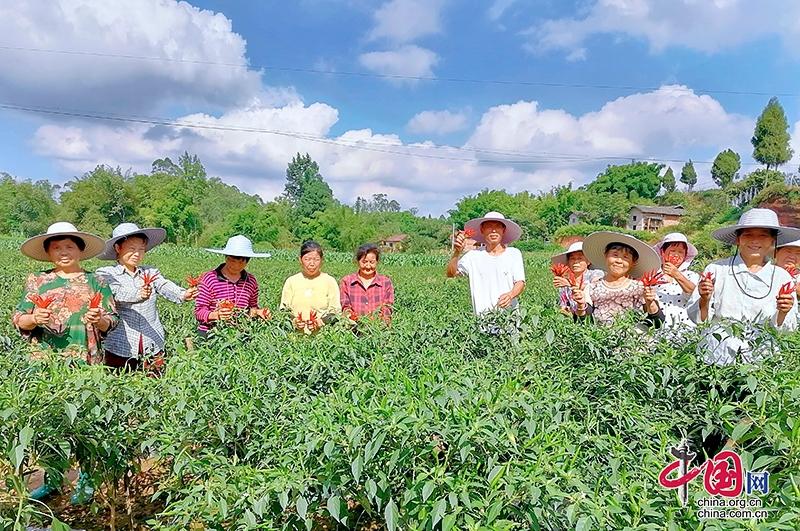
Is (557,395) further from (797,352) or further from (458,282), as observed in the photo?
(458,282)

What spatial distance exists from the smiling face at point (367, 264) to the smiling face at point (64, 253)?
2080 mm

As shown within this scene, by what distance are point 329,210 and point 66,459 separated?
5487 cm

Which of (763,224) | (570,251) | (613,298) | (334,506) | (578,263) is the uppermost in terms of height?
(763,224)

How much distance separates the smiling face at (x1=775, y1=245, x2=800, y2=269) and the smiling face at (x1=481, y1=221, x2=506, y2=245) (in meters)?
2.13

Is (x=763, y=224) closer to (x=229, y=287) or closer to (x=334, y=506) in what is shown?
(x=334, y=506)

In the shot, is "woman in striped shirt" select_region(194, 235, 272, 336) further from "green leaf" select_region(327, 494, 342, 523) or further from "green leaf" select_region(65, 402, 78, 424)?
"green leaf" select_region(327, 494, 342, 523)

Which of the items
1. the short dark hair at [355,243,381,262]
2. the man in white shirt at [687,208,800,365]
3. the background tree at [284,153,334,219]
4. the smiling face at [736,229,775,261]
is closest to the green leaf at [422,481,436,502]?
the man in white shirt at [687,208,800,365]

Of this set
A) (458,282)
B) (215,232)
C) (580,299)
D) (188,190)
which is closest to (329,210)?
(215,232)

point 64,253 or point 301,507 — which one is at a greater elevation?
point 64,253

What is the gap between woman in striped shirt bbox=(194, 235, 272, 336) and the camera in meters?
4.03

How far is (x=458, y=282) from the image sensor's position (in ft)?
41.3

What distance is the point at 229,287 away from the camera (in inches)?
163

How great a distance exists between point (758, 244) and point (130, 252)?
4200 millimetres

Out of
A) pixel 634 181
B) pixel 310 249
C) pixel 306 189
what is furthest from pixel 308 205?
pixel 310 249
